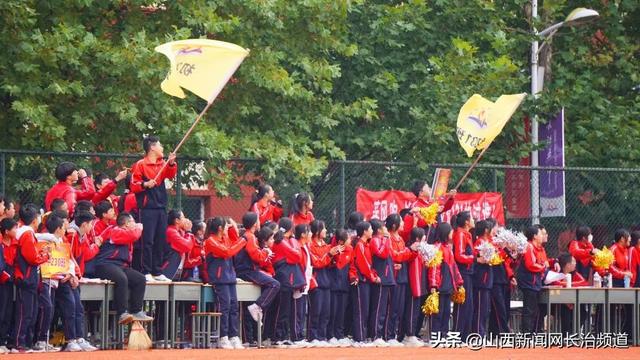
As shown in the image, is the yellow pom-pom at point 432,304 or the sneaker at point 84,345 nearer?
the sneaker at point 84,345

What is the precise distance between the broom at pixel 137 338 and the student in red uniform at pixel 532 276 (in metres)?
5.88

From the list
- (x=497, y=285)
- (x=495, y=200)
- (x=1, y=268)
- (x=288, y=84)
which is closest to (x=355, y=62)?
(x=288, y=84)

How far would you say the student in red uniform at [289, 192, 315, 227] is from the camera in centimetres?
2180

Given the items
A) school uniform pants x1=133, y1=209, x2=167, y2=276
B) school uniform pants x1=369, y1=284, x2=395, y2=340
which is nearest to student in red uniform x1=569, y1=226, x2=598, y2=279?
school uniform pants x1=369, y1=284, x2=395, y2=340

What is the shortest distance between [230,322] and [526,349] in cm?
384

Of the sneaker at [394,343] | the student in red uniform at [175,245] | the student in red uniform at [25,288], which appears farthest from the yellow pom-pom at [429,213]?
the student in red uniform at [25,288]

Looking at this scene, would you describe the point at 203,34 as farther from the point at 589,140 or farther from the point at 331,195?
the point at 589,140

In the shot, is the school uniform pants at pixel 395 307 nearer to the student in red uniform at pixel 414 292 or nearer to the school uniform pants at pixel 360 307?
the student in red uniform at pixel 414 292

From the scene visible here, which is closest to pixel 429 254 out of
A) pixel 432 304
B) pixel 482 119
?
pixel 432 304

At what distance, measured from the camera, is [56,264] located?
741 inches

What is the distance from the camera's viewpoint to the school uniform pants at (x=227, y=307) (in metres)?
20.1

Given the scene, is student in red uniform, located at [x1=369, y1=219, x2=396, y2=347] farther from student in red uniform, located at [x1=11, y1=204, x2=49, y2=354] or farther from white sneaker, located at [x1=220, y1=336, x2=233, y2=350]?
student in red uniform, located at [x1=11, y1=204, x2=49, y2=354]

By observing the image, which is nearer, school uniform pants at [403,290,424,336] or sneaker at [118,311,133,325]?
sneaker at [118,311,133,325]

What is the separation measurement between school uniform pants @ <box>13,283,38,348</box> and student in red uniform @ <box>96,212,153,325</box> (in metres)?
1.06
